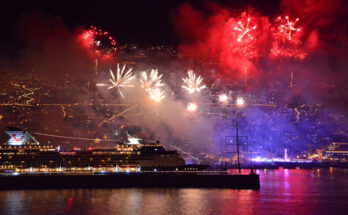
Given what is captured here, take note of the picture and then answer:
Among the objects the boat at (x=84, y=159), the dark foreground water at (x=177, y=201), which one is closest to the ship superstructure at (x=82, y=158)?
the boat at (x=84, y=159)

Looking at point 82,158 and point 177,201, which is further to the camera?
point 82,158

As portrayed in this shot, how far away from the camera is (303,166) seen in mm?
118688

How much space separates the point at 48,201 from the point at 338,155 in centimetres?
10515

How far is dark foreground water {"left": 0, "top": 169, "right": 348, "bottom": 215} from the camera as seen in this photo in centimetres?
3997

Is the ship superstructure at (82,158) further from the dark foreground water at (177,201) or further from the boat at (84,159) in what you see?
the dark foreground water at (177,201)

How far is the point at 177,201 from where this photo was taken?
148 ft

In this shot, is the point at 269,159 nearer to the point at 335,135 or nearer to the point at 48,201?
the point at 335,135

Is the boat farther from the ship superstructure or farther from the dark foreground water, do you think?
the dark foreground water

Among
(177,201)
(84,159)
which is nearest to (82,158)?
(84,159)

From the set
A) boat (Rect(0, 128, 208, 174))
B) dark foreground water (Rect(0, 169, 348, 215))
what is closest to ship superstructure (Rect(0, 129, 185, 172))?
boat (Rect(0, 128, 208, 174))

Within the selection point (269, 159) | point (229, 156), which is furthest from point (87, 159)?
point (269, 159)

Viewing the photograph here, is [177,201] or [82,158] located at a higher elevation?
[82,158]

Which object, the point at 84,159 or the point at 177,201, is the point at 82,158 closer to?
the point at 84,159

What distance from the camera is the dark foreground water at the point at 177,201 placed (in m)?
40.0
